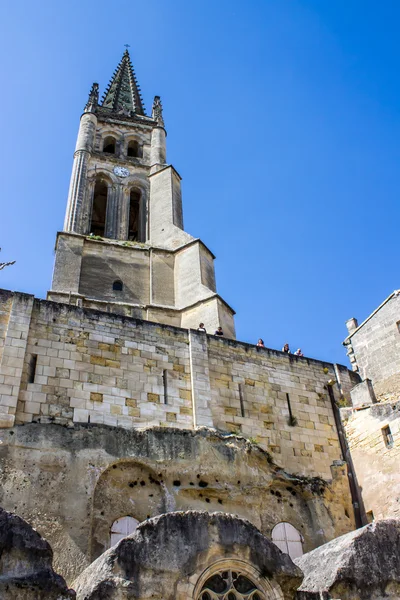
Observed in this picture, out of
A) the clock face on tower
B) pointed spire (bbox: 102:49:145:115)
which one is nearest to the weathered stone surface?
the clock face on tower

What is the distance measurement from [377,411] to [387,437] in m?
0.68

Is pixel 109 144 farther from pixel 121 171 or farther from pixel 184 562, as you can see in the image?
pixel 184 562

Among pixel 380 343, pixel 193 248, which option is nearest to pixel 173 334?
pixel 380 343

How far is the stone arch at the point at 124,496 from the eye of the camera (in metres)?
10.8

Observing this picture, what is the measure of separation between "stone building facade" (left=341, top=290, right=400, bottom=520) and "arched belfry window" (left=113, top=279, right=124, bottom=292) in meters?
9.67

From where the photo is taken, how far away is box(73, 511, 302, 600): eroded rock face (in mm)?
6547

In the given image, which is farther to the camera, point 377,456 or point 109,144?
point 109,144

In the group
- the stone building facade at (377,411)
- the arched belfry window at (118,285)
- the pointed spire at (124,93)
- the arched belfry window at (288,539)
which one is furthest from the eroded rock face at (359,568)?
the pointed spire at (124,93)

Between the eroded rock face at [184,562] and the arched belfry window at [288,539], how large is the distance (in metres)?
4.95

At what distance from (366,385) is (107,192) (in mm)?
18407

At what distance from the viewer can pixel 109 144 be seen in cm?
3253

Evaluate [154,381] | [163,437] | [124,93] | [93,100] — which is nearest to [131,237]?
[93,100]

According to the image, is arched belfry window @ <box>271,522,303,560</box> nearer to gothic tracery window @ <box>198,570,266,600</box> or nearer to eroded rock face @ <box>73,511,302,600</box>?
eroded rock face @ <box>73,511,302,600</box>

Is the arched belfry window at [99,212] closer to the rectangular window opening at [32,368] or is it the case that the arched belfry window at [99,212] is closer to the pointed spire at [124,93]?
the pointed spire at [124,93]
